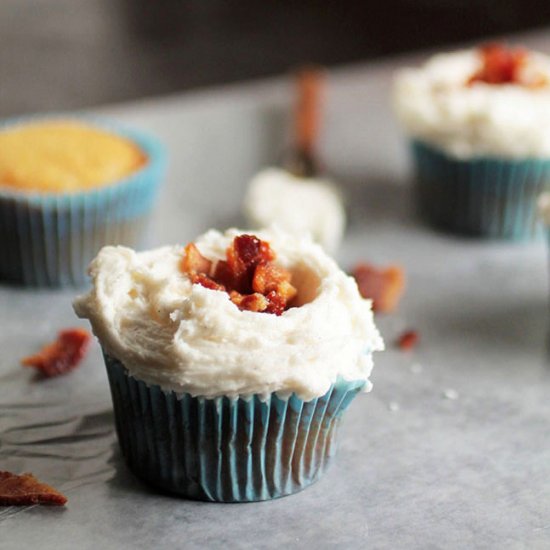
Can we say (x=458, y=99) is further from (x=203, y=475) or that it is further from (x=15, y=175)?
(x=203, y=475)

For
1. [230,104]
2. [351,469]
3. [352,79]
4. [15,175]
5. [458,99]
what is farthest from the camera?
[352,79]

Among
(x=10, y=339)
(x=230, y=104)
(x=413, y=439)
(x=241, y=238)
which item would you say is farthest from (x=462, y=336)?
(x=230, y=104)

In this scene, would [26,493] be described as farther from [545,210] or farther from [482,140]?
[482,140]

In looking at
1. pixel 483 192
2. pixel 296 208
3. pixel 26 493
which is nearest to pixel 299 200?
pixel 296 208

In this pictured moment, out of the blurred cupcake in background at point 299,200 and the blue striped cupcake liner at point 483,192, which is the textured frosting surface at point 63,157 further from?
the blue striped cupcake liner at point 483,192

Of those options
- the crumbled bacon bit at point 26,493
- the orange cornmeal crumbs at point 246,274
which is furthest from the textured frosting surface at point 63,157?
the crumbled bacon bit at point 26,493

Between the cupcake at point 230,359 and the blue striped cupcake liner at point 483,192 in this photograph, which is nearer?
the cupcake at point 230,359

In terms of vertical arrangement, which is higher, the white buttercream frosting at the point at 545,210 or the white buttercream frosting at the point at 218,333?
the white buttercream frosting at the point at 218,333

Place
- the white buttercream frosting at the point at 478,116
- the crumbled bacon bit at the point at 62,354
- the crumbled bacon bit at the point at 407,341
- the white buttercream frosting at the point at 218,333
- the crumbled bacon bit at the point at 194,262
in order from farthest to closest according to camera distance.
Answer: the white buttercream frosting at the point at 478,116 → the crumbled bacon bit at the point at 407,341 → the crumbled bacon bit at the point at 62,354 → the crumbled bacon bit at the point at 194,262 → the white buttercream frosting at the point at 218,333
